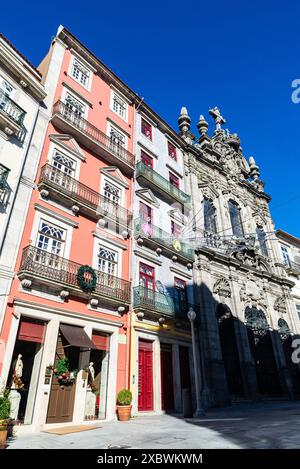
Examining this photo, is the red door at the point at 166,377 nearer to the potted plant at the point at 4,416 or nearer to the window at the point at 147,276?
the window at the point at 147,276

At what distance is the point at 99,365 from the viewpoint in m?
12.9

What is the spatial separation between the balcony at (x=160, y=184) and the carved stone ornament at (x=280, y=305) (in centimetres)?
1073

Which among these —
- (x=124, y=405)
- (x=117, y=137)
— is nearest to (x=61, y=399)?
(x=124, y=405)

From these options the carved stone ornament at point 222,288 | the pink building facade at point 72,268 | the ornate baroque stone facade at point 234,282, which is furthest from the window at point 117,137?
the carved stone ornament at point 222,288

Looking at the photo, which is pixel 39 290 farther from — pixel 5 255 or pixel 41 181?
pixel 41 181

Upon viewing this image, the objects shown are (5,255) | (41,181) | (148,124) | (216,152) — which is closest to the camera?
(5,255)

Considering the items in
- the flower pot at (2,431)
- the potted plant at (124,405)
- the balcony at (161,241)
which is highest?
the balcony at (161,241)

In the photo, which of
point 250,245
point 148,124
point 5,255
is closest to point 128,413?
point 5,255

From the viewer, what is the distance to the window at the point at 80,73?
1785cm

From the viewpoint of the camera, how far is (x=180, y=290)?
1783cm

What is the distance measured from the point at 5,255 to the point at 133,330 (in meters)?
6.52

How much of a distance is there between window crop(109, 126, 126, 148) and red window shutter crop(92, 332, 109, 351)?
10683mm

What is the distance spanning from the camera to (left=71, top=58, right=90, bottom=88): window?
1785cm

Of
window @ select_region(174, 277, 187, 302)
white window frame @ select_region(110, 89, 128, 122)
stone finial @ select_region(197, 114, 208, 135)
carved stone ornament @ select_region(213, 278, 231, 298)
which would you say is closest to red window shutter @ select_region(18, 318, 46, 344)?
window @ select_region(174, 277, 187, 302)
